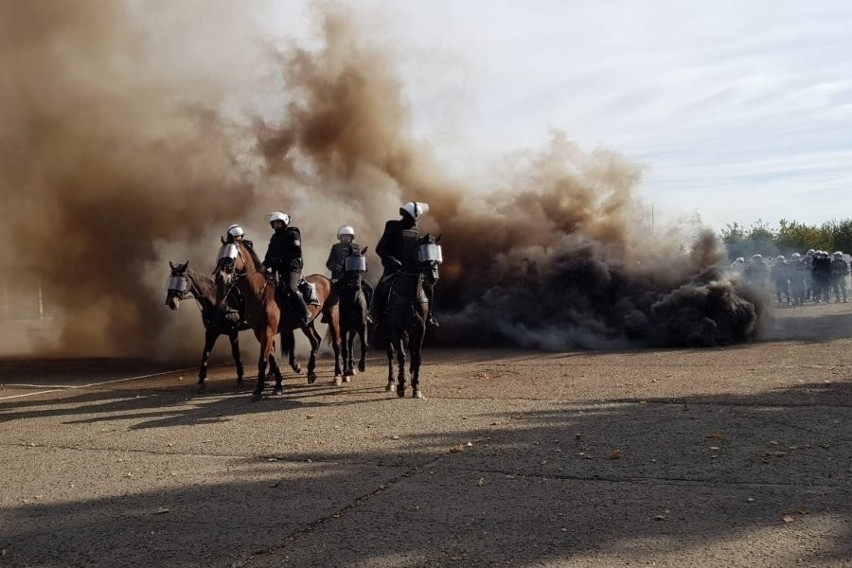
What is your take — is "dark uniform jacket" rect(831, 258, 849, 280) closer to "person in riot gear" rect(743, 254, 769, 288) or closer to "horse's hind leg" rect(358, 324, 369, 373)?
"person in riot gear" rect(743, 254, 769, 288)

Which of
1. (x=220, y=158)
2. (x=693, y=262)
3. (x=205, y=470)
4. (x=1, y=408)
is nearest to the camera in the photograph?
(x=205, y=470)

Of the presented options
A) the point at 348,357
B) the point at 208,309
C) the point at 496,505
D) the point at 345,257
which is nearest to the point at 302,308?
the point at 345,257

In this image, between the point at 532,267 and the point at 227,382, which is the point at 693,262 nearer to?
the point at 532,267

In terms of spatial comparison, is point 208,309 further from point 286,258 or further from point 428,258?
point 428,258

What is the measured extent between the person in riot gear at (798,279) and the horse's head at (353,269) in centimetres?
2413

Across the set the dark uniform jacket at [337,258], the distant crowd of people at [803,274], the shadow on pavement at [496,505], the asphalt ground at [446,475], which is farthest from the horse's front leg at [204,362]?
the distant crowd of people at [803,274]

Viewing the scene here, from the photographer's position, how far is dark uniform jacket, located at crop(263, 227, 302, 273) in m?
11.3

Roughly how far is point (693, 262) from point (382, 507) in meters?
16.3

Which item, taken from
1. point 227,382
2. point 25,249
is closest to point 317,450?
point 227,382

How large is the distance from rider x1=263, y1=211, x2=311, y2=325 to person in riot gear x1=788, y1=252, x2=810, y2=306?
25296 mm

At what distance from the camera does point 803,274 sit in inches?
1199

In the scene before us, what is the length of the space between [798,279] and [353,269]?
25048 mm

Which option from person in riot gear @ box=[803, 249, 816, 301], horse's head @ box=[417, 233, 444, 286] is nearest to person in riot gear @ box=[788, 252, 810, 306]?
person in riot gear @ box=[803, 249, 816, 301]

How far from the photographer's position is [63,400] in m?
11.8
